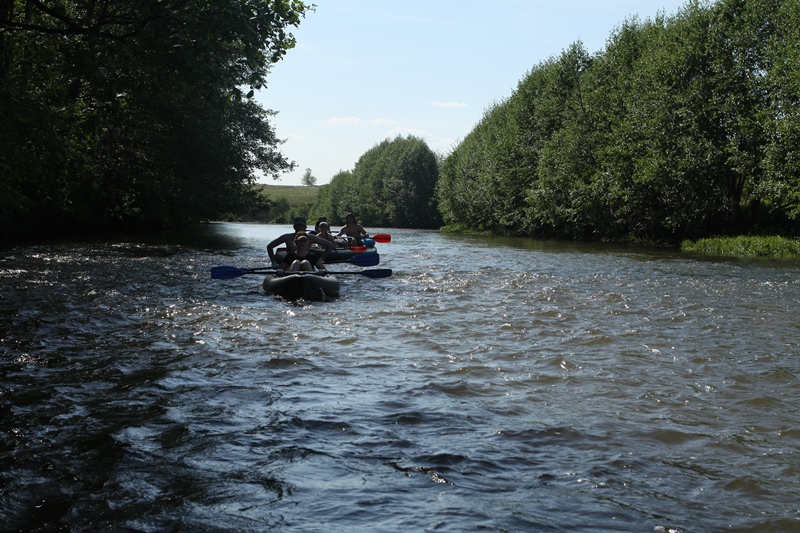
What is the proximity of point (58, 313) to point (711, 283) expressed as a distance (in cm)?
1281

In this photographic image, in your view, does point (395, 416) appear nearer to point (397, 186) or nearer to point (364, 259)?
point (364, 259)

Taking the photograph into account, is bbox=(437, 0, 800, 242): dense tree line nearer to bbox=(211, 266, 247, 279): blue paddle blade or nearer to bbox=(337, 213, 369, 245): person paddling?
bbox=(337, 213, 369, 245): person paddling

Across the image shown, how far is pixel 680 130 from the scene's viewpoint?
2989 cm

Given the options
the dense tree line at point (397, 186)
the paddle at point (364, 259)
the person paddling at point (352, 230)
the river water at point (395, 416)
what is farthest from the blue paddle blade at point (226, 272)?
the dense tree line at point (397, 186)

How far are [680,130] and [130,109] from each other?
2223cm

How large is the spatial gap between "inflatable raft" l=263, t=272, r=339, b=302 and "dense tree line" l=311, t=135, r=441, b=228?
199 ft

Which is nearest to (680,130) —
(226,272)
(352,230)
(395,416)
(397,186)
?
(352,230)

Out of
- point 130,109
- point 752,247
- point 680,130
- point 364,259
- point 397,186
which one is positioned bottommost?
point 364,259

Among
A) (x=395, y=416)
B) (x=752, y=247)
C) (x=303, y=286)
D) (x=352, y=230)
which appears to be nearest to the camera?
(x=395, y=416)

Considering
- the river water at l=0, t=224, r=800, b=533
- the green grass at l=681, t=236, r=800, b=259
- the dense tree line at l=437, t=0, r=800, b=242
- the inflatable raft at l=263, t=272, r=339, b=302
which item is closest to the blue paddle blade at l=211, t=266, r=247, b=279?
the inflatable raft at l=263, t=272, r=339, b=302

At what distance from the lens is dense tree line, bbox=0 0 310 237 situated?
10695mm

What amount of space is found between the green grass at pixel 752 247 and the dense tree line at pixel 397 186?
1804 inches

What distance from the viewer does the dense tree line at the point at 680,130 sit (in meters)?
26.1

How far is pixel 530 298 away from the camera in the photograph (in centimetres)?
1268
